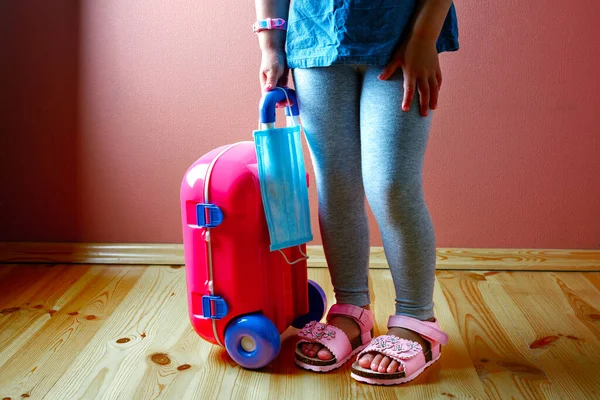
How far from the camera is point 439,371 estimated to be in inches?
47.4

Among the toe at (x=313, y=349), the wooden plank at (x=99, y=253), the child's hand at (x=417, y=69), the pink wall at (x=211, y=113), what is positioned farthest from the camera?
the wooden plank at (x=99, y=253)

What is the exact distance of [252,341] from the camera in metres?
1.20

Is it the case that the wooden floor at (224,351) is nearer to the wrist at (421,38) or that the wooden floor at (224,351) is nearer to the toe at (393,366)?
the toe at (393,366)

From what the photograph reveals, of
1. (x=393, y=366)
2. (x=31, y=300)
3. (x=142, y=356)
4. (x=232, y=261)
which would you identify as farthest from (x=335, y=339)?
(x=31, y=300)

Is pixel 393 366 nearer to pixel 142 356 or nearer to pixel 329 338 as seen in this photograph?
pixel 329 338

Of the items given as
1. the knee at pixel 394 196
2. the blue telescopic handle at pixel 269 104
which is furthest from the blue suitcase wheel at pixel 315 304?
the blue telescopic handle at pixel 269 104

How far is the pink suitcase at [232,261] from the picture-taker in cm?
118

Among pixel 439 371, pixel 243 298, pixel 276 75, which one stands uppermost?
pixel 276 75

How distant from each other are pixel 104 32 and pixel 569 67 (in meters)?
1.14

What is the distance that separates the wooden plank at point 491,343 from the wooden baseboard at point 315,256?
0.19 feet

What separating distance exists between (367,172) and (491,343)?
42cm

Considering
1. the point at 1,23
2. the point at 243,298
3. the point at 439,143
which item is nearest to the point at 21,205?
the point at 1,23

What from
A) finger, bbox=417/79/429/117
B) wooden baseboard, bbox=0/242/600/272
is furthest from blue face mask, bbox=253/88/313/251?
wooden baseboard, bbox=0/242/600/272

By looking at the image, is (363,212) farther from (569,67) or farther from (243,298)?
(569,67)
